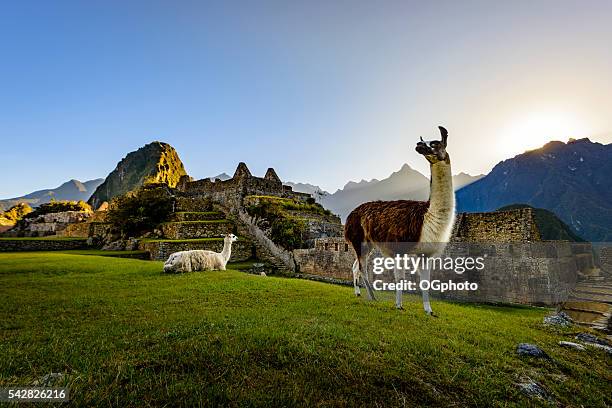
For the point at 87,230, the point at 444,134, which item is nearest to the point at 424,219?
the point at 444,134

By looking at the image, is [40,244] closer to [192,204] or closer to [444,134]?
[192,204]

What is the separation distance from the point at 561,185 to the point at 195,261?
96.2 meters

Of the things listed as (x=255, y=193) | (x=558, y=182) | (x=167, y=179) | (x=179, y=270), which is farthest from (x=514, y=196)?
(x=179, y=270)

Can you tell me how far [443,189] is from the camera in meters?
5.18

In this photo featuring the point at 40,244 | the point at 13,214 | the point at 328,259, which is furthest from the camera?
the point at 13,214

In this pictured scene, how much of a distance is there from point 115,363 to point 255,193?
26574 millimetres

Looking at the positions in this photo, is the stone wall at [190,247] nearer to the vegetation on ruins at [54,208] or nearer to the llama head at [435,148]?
the llama head at [435,148]

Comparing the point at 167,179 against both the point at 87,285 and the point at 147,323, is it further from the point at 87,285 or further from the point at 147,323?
the point at 147,323

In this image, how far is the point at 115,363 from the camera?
109 inches

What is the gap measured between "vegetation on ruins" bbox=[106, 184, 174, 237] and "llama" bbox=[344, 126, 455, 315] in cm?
2323

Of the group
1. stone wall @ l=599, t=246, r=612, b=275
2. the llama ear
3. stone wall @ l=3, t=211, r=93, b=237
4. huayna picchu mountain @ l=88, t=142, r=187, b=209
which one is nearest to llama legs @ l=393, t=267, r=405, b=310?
the llama ear

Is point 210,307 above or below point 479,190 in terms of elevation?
below

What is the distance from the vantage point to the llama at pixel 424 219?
5.16 m

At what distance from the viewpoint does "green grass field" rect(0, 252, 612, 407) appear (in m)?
2.52
